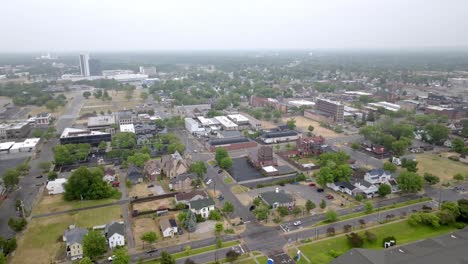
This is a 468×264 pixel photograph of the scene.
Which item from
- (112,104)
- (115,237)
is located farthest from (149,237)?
(112,104)

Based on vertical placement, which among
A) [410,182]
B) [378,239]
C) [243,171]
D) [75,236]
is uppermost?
[410,182]

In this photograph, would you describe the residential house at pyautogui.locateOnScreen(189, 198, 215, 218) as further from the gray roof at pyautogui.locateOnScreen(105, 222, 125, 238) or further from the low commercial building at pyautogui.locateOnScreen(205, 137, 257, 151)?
the low commercial building at pyautogui.locateOnScreen(205, 137, 257, 151)

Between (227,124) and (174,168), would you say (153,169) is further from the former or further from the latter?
(227,124)

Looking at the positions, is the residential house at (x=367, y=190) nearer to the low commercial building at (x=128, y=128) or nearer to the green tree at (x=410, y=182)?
the green tree at (x=410, y=182)

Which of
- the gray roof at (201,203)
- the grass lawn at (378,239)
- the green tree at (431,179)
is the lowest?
the grass lawn at (378,239)

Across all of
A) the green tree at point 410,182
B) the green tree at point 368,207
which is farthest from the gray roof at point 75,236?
the green tree at point 410,182

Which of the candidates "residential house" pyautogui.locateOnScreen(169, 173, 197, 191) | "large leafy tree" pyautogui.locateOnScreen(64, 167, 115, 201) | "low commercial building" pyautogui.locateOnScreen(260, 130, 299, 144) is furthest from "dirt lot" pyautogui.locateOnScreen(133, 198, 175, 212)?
"low commercial building" pyautogui.locateOnScreen(260, 130, 299, 144)

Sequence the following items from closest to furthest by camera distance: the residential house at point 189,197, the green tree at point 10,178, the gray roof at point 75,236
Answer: the gray roof at point 75,236, the residential house at point 189,197, the green tree at point 10,178
